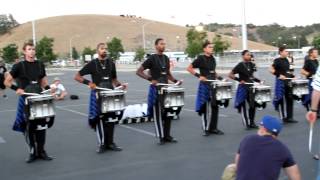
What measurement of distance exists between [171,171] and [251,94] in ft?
14.0

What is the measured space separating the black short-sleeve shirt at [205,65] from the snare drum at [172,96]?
86 cm

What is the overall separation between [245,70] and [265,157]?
6896mm

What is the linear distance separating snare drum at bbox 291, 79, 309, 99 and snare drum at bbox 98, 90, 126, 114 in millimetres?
4817

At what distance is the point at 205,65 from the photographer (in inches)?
418

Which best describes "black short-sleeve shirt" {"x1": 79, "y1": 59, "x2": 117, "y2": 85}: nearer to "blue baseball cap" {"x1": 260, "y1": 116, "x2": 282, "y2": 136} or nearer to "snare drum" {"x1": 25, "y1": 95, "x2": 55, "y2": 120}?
"snare drum" {"x1": 25, "y1": 95, "x2": 55, "y2": 120}

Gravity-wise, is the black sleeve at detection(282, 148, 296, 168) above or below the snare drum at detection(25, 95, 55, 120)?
below

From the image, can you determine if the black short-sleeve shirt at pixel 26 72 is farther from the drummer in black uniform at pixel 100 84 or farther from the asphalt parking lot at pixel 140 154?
the asphalt parking lot at pixel 140 154

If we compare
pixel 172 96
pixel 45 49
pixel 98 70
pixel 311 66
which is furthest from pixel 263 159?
pixel 45 49

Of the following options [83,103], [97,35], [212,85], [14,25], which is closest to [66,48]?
[97,35]

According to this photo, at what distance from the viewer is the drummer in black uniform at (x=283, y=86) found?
482 inches

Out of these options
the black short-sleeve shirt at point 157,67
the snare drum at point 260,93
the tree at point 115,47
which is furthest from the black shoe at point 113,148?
the tree at point 115,47

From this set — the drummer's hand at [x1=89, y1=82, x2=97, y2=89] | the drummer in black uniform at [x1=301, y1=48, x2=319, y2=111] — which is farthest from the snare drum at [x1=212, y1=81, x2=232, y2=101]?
the drummer in black uniform at [x1=301, y1=48, x2=319, y2=111]

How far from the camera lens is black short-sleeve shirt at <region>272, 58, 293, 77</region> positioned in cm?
1223

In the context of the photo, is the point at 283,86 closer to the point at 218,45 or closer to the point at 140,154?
the point at 140,154
